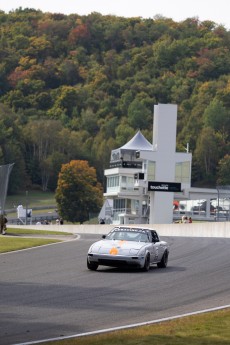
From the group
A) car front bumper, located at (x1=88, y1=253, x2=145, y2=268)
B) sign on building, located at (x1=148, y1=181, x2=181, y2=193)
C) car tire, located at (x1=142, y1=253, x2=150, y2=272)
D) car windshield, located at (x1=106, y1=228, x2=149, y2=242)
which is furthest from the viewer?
sign on building, located at (x1=148, y1=181, x2=181, y2=193)

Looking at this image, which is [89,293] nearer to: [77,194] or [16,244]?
[16,244]

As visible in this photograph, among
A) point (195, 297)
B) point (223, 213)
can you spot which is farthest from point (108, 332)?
point (223, 213)

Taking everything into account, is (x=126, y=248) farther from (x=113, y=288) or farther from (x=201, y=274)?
(x=113, y=288)

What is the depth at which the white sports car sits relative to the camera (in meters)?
27.7

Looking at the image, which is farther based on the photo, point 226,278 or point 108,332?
point 226,278

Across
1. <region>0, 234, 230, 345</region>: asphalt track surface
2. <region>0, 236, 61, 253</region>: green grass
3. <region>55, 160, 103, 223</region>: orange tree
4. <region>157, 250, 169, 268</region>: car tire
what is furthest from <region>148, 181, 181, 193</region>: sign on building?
<region>157, 250, 169, 268</region>: car tire

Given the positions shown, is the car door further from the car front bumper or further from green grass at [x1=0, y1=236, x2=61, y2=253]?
green grass at [x1=0, y1=236, x2=61, y2=253]

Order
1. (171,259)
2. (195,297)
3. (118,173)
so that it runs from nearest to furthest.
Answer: (195,297)
(171,259)
(118,173)

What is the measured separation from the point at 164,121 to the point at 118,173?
101ft

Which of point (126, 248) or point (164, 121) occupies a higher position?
point (164, 121)

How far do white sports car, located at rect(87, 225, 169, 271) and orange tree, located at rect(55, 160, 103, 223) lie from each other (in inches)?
4845

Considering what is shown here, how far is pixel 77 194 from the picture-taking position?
159125 millimetres

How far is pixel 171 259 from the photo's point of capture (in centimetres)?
3372

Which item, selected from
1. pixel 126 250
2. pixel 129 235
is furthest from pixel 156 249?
pixel 126 250
